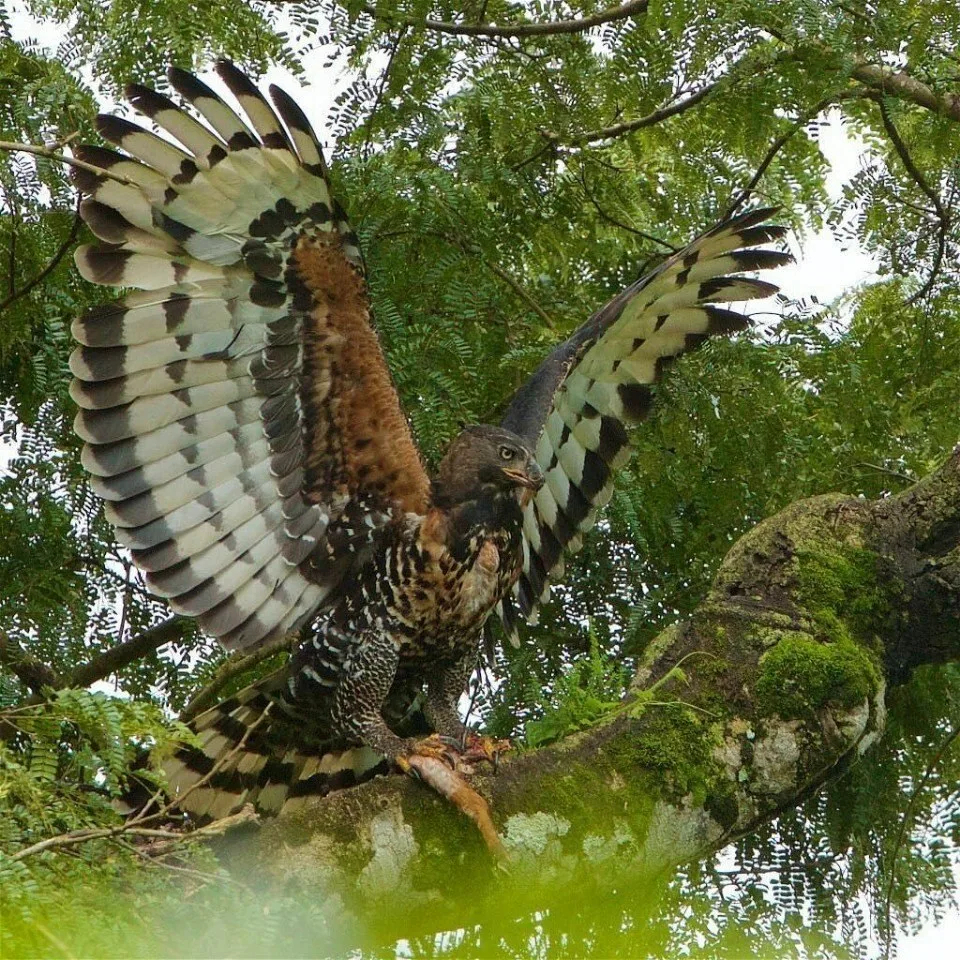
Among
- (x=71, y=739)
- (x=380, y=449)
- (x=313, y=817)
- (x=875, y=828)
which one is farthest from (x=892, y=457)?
(x=71, y=739)

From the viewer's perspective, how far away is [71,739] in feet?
13.1

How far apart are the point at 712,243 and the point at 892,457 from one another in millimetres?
969

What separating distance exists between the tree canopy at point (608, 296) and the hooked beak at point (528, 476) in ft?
1.16

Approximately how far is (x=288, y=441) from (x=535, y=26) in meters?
1.72

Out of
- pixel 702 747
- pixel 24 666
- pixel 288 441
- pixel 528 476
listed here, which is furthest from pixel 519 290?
pixel 24 666

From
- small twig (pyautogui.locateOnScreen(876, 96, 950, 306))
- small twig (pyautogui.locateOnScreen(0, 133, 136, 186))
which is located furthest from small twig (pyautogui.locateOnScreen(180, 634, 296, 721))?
small twig (pyautogui.locateOnScreen(876, 96, 950, 306))

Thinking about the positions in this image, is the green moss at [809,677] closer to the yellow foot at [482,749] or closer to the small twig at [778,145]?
the yellow foot at [482,749]

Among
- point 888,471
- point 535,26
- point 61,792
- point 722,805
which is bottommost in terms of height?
point 722,805

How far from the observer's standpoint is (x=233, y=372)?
4117mm

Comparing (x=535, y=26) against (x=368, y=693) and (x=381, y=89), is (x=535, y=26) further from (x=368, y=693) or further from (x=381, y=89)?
(x=368, y=693)

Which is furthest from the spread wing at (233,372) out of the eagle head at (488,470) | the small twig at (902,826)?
the small twig at (902,826)

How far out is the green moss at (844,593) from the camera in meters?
3.86

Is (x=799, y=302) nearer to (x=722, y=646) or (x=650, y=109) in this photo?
(x=650, y=109)

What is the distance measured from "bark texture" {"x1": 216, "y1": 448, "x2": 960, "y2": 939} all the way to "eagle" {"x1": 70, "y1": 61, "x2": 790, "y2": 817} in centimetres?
37
